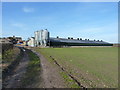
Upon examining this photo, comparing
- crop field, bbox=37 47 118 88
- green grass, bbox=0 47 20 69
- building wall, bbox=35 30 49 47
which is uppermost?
building wall, bbox=35 30 49 47

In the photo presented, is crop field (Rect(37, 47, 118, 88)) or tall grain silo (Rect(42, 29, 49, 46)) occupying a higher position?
tall grain silo (Rect(42, 29, 49, 46))

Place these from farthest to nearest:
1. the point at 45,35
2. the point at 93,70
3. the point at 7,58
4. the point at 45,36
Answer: the point at 45,35 < the point at 45,36 < the point at 7,58 < the point at 93,70

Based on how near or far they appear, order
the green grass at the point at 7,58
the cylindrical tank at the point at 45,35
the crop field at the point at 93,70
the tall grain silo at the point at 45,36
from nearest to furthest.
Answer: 1. the crop field at the point at 93,70
2. the green grass at the point at 7,58
3. the tall grain silo at the point at 45,36
4. the cylindrical tank at the point at 45,35

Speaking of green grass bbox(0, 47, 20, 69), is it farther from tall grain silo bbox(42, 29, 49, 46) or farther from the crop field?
tall grain silo bbox(42, 29, 49, 46)

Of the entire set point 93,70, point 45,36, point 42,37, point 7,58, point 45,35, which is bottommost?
point 93,70

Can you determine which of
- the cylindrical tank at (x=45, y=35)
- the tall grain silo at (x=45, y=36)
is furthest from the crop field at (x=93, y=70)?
the cylindrical tank at (x=45, y=35)

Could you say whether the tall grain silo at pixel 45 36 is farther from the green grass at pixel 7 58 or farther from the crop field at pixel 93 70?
the crop field at pixel 93 70

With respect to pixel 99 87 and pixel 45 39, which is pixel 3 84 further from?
pixel 45 39

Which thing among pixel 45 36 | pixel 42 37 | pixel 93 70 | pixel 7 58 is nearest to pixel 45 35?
pixel 45 36

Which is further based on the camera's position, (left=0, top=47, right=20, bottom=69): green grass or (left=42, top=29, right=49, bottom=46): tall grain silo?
(left=42, top=29, right=49, bottom=46): tall grain silo

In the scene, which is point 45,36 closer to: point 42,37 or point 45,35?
point 45,35

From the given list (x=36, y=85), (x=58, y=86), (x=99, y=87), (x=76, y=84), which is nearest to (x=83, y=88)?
(x=76, y=84)

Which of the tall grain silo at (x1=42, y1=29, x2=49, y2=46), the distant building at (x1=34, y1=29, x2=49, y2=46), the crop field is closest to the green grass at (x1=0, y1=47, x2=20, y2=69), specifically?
the crop field

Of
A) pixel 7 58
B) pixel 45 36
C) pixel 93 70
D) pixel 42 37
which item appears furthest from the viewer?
pixel 42 37
